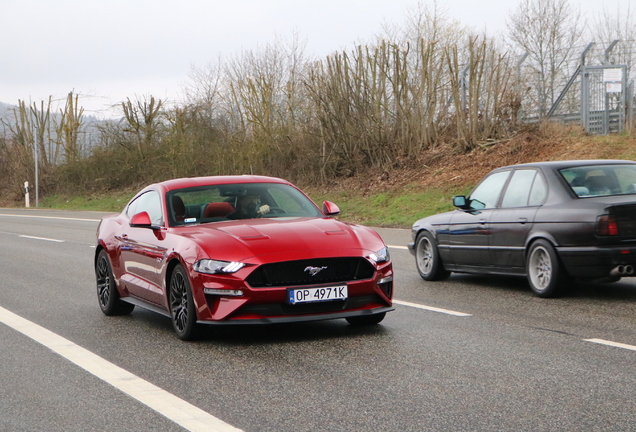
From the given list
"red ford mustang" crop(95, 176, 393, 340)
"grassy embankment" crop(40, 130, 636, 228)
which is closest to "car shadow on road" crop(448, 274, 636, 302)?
"red ford mustang" crop(95, 176, 393, 340)

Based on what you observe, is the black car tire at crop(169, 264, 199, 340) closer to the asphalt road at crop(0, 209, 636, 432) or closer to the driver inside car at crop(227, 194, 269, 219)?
the asphalt road at crop(0, 209, 636, 432)

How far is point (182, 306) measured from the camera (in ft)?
26.1

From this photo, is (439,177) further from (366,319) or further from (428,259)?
(366,319)

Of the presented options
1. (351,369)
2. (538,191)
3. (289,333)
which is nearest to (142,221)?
(289,333)

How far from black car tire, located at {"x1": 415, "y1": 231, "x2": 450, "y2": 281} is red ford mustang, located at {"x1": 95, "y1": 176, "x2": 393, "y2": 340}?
3.29 m

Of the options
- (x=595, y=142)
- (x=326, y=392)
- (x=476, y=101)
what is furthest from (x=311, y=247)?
(x=476, y=101)

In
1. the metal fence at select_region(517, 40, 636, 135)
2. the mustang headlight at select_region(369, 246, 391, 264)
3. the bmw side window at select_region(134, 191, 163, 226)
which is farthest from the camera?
the metal fence at select_region(517, 40, 636, 135)

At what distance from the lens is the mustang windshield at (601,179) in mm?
9891

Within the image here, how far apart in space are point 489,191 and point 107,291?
4.71m

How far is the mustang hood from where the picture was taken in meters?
7.52

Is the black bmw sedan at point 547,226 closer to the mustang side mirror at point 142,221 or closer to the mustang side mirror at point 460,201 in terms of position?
the mustang side mirror at point 460,201

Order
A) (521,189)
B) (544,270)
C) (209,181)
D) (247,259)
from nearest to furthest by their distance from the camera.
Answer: (247,259), (209,181), (544,270), (521,189)

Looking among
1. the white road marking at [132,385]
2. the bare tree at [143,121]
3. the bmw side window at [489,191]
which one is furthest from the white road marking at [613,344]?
the bare tree at [143,121]

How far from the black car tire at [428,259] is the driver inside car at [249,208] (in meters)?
3.76
